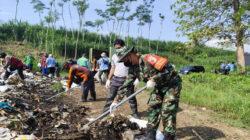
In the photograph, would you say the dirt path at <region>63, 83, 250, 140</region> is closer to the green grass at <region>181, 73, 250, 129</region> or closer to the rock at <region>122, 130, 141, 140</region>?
the green grass at <region>181, 73, 250, 129</region>

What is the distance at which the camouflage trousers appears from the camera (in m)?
2.77

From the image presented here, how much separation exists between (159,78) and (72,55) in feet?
69.6

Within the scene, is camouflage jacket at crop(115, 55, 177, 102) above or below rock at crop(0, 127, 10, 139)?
above

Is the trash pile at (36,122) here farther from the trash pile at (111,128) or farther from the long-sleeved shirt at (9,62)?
the long-sleeved shirt at (9,62)

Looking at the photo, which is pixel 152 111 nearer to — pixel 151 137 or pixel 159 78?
pixel 151 137

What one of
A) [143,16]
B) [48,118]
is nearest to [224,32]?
[48,118]

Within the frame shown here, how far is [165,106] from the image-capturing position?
2.79 metres

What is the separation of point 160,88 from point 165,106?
30 cm

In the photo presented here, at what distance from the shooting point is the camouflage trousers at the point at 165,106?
9.07 ft

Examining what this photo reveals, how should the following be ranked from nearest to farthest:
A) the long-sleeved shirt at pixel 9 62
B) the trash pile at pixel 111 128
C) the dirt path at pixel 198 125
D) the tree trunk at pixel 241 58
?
the trash pile at pixel 111 128 < the dirt path at pixel 198 125 < the long-sleeved shirt at pixel 9 62 < the tree trunk at pixel 241 58

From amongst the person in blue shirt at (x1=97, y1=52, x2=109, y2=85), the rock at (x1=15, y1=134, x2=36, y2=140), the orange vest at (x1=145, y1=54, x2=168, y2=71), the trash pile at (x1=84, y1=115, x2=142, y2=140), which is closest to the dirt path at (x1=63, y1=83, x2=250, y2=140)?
the trash pile at (x1=84, y1=115, x2=142, y2=140)

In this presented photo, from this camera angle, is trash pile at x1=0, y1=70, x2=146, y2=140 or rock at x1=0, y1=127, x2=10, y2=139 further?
trash pile at x1=0, y1=70, x2=146, y2=140

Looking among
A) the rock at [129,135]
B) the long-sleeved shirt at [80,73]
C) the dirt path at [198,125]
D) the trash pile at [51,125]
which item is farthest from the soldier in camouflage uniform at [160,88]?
the long-sleeved shirt at [80,73]

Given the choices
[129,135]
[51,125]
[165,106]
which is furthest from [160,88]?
[51,125]
